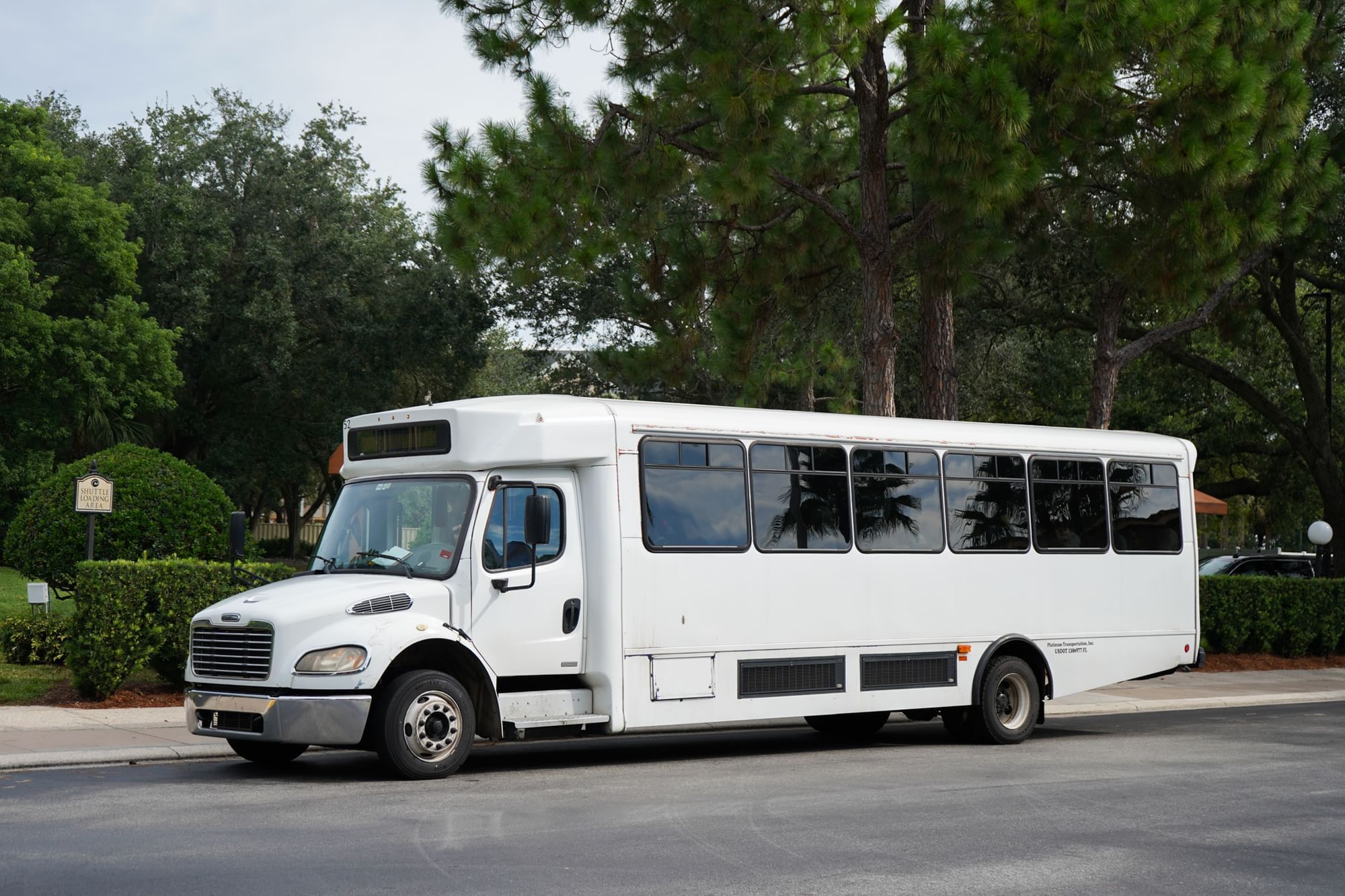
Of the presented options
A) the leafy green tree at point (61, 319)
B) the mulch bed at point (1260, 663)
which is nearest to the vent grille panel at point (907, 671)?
the mulch bed at point (1260, 663)

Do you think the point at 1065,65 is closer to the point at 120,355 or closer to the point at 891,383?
the point at 891,383

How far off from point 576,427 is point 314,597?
94.4 inches

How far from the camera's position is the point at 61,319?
1594 inches

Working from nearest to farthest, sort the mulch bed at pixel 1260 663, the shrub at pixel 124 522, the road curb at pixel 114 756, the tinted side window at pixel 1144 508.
Result: the road curb at pixel 114 756 → the tinted side window at pixel 1144 508 → the shrub at pixel 124 522 → the mulch bed at pixel 1260 663

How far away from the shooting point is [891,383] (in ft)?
60.0

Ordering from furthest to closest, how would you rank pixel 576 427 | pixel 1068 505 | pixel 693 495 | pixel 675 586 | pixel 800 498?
1. pixel 1068 505
2. pixel 800 498
3. pixel 693 495
4. pixel 675 586
5. pixel 576 427

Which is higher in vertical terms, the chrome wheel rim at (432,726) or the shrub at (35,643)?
the shrub at (35,643)

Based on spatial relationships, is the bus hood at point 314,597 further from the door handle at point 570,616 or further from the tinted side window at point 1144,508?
the tinted side window at point 1144,508

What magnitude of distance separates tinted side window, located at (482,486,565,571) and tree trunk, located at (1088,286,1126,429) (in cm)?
1154

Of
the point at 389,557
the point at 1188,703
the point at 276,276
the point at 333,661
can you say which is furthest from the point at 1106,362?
the point at 276,276

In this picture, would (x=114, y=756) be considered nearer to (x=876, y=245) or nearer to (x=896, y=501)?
(x=896, y=501)

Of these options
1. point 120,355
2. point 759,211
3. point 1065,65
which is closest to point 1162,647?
point 1065,65

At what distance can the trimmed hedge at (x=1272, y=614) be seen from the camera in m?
24.2

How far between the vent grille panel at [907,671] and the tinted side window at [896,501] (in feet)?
3.23
